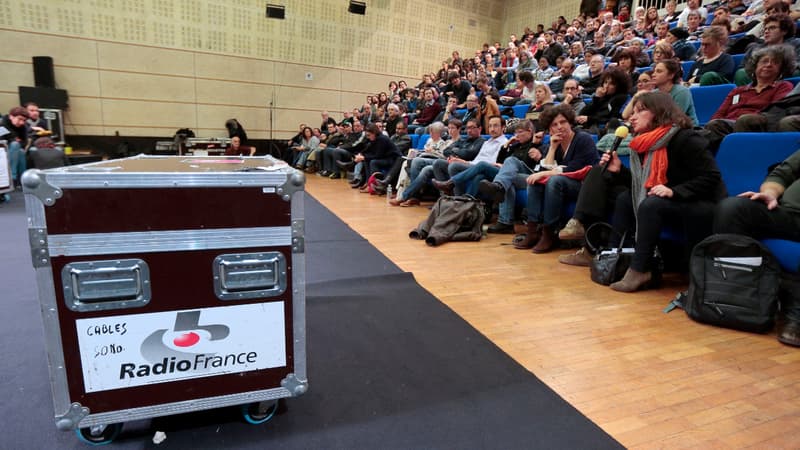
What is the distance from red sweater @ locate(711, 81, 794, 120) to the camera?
2463mm

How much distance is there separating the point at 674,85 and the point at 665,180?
34.8 inches

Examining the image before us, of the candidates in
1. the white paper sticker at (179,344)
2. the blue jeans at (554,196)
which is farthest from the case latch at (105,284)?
the blue jeans at (554,196)

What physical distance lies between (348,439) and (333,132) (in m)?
7.87

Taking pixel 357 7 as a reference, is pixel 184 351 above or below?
below

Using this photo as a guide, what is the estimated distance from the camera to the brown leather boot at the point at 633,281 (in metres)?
2.17

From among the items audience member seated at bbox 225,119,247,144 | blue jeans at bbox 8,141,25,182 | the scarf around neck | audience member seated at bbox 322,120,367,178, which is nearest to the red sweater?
the scarf around neck

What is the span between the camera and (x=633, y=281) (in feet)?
7.13

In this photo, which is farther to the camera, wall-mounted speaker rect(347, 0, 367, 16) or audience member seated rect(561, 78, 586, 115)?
wall-mounted speaker rect(347, 0, 367, 16)

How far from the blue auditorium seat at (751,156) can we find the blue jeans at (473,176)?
166 centimetres

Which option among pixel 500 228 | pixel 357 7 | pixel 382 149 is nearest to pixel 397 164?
pixel 382 149

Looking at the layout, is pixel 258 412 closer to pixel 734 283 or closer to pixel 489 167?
pixel 734 283

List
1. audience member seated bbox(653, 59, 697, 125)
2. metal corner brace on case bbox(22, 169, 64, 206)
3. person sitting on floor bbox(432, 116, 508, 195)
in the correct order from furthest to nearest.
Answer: person sitting on floor bbox(432, 116, 508, 195) → audience member seated bbox(653, 59, 697, 125) → metal corner brace on case bbox(22, 169, 64, 206)

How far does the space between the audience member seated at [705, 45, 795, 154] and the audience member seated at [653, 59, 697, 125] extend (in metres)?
0.16

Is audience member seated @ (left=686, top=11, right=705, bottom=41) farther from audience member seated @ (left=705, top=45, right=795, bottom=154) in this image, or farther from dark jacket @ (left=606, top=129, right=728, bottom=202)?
dark jacket @ (left=606, top=129, right=728, bottom=202)
